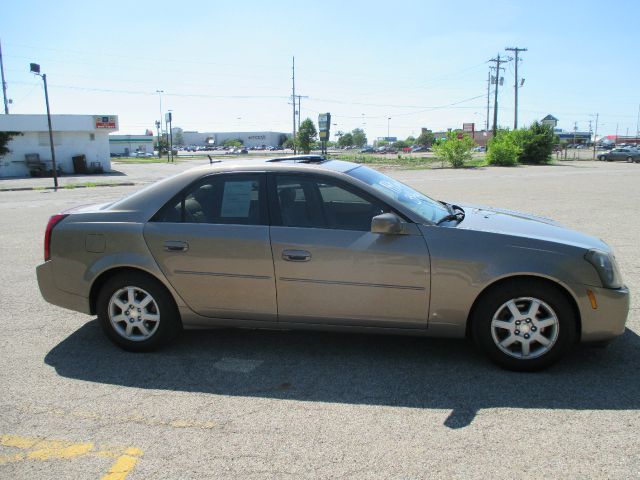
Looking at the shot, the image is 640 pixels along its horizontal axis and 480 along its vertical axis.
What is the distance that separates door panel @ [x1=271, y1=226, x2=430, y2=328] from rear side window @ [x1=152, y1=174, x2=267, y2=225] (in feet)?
1.09

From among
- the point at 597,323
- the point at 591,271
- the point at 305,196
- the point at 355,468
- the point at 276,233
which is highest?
the point at 305,196

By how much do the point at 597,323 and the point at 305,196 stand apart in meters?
2.34

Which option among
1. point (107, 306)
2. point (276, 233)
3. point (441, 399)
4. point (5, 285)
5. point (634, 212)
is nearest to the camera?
point (441, 399)

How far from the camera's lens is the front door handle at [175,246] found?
4.22 meters

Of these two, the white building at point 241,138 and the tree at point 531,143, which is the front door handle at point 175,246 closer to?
the tree at point 531,143

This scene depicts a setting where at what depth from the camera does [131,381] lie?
393cm

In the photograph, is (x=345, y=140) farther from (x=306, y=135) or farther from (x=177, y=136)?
(x=306, y=135)

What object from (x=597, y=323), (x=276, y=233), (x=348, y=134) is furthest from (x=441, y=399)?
(x=348, y=134)

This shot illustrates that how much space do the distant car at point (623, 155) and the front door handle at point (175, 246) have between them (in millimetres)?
57321

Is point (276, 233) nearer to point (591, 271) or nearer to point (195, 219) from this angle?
point (195, 219)

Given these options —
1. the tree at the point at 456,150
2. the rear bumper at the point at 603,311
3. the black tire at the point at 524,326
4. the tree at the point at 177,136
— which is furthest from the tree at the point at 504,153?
the tree at the point at 177,136

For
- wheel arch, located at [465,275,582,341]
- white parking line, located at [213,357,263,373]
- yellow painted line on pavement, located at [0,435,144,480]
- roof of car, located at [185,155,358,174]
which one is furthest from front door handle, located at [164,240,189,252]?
wheel arch, located at [465,275,582,341]

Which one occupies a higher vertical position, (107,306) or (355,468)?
(107,306)

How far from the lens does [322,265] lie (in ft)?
13.1
